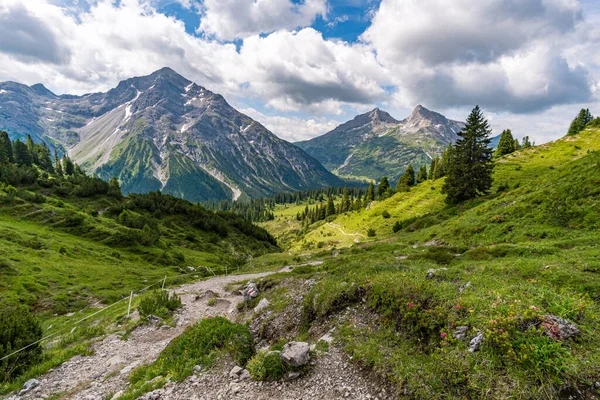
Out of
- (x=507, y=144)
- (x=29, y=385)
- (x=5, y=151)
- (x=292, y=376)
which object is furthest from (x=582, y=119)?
(x=5, y=151)

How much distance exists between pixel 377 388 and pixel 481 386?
260 centimetres

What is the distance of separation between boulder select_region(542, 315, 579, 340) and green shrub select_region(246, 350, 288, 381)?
7.49 meters

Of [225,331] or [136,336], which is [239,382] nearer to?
[225,331]

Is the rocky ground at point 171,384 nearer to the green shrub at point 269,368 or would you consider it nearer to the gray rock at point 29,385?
the gray rock at point 29,385

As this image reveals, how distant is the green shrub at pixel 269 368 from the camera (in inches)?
344

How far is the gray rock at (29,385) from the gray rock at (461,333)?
53.8 feet

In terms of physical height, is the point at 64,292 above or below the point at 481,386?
below

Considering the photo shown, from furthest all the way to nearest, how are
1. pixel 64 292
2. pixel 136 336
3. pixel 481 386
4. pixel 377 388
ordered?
pixel 64 292, pixel 136 336, pixel 377 388, pixel 481 386

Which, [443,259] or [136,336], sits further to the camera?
[443,259]

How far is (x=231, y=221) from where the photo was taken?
332 ft

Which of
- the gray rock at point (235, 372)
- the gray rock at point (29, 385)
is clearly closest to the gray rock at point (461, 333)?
the gray rock at point (235, 372)

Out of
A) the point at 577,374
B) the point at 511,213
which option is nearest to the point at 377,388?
the point at 577,374

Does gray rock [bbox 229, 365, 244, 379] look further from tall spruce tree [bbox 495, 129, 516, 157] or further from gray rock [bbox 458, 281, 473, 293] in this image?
tall spruce tree [bbox 495, 129, 516, 157]

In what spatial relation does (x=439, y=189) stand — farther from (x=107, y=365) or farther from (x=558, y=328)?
(x=107, y=365)
